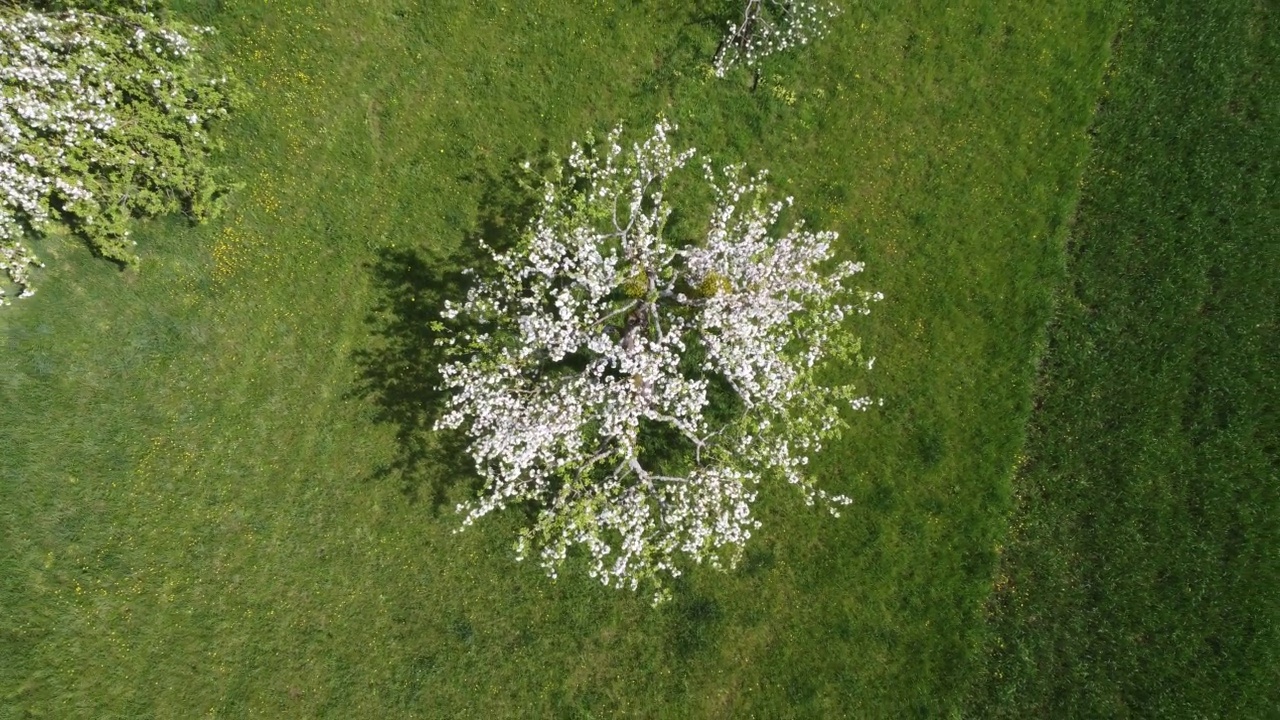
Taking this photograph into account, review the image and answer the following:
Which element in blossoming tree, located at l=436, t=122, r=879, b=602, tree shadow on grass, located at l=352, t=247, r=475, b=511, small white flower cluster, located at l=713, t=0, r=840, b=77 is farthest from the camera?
small white flower cluster, located at l=713, t=0, r=840, b=77

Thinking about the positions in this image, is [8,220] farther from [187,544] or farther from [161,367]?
[187,544]

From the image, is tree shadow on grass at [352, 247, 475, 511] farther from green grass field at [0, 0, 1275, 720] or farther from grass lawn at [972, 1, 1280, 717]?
grass lawn at [972, 1, 1280, 717]

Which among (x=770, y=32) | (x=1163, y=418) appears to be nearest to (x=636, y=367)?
(x=770, y=32)

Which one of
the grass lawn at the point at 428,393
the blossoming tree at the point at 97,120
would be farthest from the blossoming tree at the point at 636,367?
the blossoming tree at the point at 97,120

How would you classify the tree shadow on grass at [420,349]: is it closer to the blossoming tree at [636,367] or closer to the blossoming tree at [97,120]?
the blossoming tree at [636,367]

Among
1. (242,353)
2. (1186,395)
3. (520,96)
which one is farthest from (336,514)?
(1186,395)

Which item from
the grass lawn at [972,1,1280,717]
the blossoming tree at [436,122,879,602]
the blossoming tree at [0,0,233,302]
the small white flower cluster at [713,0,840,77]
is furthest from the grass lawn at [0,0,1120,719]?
the blossoming tree at [436,122,879,602]
